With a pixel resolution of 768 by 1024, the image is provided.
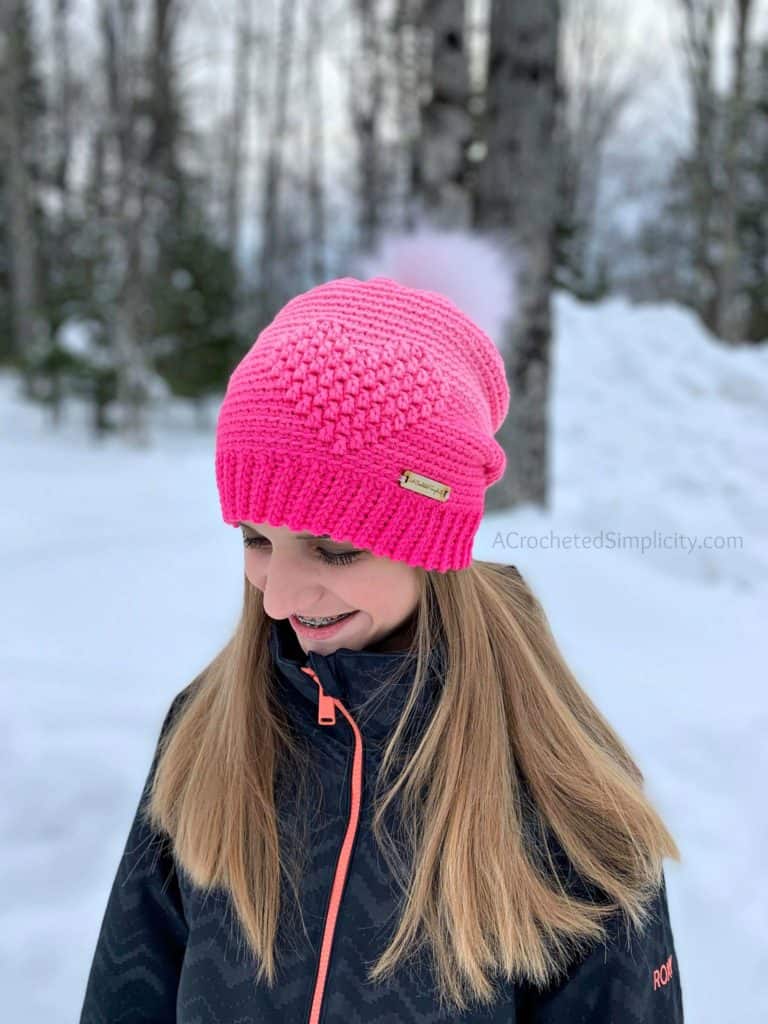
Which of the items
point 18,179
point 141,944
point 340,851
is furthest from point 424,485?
point 18,179

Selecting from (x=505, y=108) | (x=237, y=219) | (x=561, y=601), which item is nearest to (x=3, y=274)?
(x=237, y=219)

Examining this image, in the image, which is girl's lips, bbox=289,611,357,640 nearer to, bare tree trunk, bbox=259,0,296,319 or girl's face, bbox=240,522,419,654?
girl's face, bbox=240,522,419,654

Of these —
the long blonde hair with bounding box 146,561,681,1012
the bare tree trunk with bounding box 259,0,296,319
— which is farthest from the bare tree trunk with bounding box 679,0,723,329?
the long blonde hair with bounding box 146,561,681,1012

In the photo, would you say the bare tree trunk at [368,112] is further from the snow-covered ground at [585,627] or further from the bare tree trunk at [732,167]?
the snow-covered ground at [585,627]

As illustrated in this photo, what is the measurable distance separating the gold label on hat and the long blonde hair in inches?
5.0

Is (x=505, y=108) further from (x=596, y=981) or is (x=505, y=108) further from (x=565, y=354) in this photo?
(x=596, y=981)

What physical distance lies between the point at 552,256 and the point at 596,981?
4701mm

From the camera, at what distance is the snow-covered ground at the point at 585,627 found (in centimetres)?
220

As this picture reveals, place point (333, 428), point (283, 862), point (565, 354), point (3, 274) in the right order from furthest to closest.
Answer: point (3, 274) < point (565, 354) < point (283, 862) < point (333, 428)

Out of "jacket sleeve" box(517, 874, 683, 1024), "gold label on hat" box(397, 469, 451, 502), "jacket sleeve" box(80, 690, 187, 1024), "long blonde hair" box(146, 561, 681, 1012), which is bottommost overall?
"jacket sleeve" box(80, 690, 187, 1024)

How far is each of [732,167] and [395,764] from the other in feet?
45.4

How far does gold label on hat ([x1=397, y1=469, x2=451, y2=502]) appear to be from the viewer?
1137mm

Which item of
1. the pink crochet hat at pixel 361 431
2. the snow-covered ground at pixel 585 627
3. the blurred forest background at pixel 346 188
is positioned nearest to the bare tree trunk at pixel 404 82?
the blurred forest background at pixel 346 188

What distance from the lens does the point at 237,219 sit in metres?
18.9
